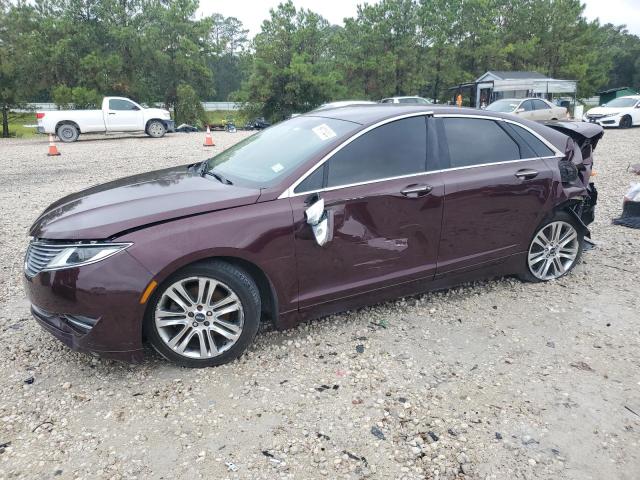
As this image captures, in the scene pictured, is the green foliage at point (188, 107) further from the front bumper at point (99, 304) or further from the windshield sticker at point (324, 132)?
the front bumper at point (99, 304)

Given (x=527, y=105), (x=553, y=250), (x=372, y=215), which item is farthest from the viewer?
(x=527, y=105)

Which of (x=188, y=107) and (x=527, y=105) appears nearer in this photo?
(x=527, y=105)

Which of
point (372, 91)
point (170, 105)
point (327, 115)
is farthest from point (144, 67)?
point (327, 115)

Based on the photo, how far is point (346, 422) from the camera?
104 inches

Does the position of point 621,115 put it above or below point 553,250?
above

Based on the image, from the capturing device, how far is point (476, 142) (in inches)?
155

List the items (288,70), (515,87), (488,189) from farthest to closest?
(288,70) → (515,87) → (488,189)

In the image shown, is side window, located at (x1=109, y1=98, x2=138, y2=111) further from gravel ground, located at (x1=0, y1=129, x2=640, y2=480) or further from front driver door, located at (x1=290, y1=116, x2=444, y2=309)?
front driver door, located at (x1=290, y1=116, x2=444, y2=309)

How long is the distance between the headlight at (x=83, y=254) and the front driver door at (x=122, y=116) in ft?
57.5

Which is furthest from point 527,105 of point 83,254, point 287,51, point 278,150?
point 287,51

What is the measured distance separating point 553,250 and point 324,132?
2.38 meters

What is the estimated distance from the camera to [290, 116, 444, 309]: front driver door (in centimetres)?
325

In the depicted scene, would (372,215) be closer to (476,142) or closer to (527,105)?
(476,142)

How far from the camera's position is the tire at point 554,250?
429 cm
